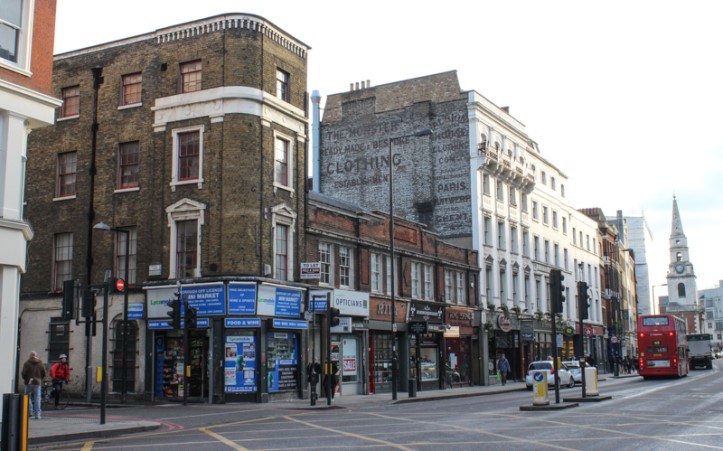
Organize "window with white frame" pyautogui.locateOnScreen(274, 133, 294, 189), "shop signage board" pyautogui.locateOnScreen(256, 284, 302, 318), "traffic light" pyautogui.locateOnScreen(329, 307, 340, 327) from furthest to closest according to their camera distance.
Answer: "window with white frame" pyautogui.locateOnScreen(274, 133, 294, 189) → "shop signage board" pyautogui.locateOnScreen(256, 284, 302, 318) → "traffic light" pyautogui.locateOnScreen(329, 307, 340, 327)

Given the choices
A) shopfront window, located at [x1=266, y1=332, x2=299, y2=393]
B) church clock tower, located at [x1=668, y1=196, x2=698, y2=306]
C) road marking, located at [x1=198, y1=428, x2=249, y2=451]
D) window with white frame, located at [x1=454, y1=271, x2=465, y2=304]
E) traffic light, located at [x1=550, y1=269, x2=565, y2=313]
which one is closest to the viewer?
road marking, located at [x1=198, y1=428, x2=249, y2=451]

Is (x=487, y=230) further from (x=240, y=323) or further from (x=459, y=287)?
(x=240, y=323)

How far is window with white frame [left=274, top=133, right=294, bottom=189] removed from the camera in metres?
32.3

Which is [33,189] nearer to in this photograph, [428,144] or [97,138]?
[97,138]

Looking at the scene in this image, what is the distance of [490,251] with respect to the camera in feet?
166

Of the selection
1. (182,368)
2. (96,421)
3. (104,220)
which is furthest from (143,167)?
(96,421)

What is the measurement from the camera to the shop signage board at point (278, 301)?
29811 mm

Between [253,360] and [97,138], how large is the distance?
12368mm

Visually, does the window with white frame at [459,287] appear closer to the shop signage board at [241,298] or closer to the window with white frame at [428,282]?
the window with white frame at [428,282]

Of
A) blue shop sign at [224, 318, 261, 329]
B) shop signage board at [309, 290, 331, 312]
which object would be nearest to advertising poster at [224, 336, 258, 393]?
blue shop sign at [224, 318, 261, 329]

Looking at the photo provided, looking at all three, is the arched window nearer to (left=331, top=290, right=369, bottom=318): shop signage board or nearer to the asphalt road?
(left=331, top=290, right=369, bottom=318): shop signage board

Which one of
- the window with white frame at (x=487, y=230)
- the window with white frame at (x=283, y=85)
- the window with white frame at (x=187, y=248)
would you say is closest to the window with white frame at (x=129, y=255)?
the window with white frame at (x=187, y=248)

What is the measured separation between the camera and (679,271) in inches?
7274

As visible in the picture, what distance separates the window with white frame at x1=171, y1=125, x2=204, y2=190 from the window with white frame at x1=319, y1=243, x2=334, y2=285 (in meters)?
6.56
